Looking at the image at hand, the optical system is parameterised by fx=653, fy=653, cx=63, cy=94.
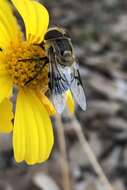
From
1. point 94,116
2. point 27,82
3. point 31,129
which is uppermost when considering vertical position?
point 27,82

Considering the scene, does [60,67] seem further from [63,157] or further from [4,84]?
[63,157]

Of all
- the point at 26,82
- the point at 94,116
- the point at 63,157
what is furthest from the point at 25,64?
the point at 94,116

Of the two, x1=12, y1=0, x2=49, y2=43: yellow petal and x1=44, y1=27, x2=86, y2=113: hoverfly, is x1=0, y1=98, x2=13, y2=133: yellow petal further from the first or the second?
x1=12, y1=0, x2=49, y2=43: yellow petal

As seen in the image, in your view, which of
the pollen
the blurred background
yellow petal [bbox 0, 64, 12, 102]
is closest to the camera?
yellow petal [bbox 0, 64, 12, 102]

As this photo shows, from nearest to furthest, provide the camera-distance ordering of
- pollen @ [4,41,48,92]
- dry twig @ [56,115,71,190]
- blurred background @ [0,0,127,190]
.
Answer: pollen @ [4,41,48,92]
dry twig @ [56,115,71,190]
blurred background @ [0,0,127,190]

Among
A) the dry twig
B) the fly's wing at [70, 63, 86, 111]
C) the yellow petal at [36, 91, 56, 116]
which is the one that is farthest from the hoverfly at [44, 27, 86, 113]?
the dry twig

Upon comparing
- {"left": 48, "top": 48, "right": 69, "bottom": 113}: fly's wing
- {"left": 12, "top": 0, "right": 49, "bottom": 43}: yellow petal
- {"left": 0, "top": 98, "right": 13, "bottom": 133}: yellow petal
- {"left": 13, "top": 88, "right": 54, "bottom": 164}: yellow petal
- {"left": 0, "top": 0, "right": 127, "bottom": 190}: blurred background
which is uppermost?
{"left": 12, "top": 0, "right": 49, "bottom": 43}: yellow petal

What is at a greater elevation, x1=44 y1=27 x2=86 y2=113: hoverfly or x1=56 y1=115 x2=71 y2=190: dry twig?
x1=44 y1=27 x2=86 y2=113: hoverfly
